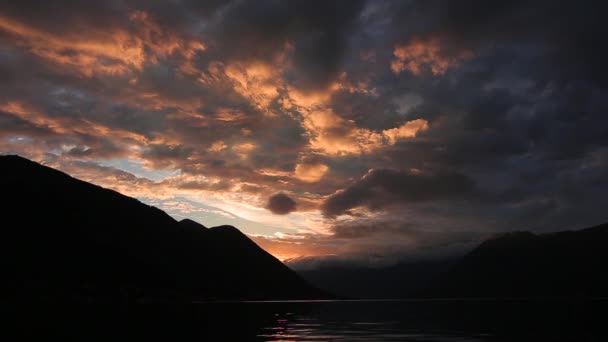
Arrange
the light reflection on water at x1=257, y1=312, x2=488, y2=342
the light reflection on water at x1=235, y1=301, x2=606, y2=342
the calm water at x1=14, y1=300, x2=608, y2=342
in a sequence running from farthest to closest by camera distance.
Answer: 1. the light reflection on water at x1=235, y1=301, x2=606, y2=342
2. the calm water at x1=14, y1=300, x2=608, y2=342
3. the light reflection on water at x1=257, y1=312, x2=488, y2=342

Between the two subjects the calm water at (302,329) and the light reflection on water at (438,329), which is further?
Result: the light reflection on water at (438,329)

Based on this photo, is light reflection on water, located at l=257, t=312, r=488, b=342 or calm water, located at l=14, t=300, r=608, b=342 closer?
light reflection on water, located at l=257, t=312, r=488, b=342

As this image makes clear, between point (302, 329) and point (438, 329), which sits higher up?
point (438, 329)

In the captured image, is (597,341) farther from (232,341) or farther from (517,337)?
(232,341)

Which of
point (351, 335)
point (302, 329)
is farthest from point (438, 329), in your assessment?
point (302, 329)

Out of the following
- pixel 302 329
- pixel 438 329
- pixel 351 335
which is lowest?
pixel 351 335

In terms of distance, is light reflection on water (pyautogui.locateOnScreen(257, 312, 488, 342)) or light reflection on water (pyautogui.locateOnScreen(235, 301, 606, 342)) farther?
light reflection on water (pyautogui.locateOnScreen(235, 301, 606, 342))

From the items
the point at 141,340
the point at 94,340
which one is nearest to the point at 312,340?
the point at 141,340

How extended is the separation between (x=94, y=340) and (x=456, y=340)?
35948 mm

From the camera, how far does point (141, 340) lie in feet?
140

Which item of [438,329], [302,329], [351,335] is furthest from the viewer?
[302,329]

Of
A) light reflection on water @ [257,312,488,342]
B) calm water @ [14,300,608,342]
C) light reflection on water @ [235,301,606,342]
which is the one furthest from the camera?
light reflection on water @ [235,301,606,342]

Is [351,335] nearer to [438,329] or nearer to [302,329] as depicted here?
[302,329]

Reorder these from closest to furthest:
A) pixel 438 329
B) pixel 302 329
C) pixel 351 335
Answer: pixel 351 335
pixel 438 329
pixel 302 329
